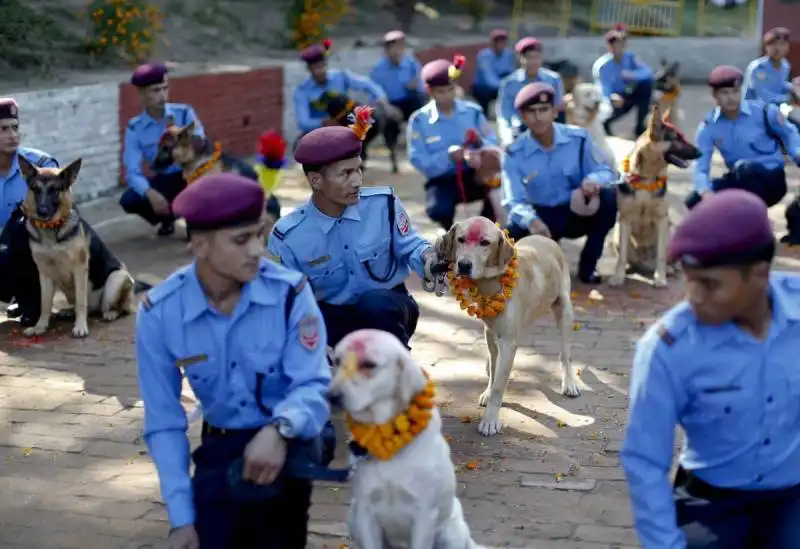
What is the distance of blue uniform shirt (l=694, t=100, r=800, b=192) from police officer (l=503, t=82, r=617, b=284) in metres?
1.41

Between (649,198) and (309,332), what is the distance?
5.87 metres

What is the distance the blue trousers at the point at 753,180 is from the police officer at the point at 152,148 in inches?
182

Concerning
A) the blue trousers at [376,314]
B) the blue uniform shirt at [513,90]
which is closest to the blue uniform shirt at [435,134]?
the blue uniform shirt at [513,90]

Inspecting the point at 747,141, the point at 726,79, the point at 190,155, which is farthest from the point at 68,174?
the point at 747,141

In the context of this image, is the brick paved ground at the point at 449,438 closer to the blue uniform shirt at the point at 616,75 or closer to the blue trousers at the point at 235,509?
the blue trousers at the point at 235,509

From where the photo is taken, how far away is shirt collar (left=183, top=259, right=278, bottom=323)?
3789 mm

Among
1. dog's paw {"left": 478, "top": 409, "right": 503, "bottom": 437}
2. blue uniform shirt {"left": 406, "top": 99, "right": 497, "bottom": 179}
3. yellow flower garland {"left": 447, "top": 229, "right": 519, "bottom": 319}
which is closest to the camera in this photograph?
yellow flower garland {"left": 447, "top": 229, "right": 519, "bottom": 319}

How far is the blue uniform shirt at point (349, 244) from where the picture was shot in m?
5.66

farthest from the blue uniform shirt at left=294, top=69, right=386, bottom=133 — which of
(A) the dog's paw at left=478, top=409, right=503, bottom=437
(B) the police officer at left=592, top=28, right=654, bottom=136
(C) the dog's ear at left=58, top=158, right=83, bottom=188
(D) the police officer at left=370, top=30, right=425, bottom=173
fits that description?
(A) the dog's paw at left=478, top=409, right=503, bottom=437

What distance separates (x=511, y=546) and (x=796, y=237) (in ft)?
21.7

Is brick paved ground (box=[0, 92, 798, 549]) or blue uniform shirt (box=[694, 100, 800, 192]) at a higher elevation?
blue uniform shirt (box=[694, 100, 800, 192])

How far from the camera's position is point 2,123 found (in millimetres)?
7965

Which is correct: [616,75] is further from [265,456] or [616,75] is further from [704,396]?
[265,456]

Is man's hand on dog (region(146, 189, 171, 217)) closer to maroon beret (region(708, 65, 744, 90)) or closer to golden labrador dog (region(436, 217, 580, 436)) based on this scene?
golden labrador dog (region(436, 217, 580, 436))
